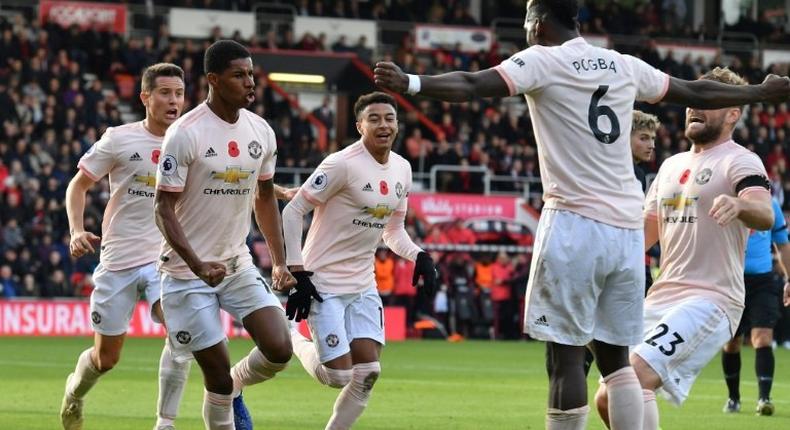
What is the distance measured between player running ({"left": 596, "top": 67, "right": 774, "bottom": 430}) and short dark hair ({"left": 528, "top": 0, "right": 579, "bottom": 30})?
4.46 feet

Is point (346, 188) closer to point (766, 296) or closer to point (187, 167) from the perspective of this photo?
point (187, 167)

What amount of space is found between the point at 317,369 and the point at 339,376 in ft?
1.07

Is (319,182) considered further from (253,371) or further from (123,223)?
(123,223)

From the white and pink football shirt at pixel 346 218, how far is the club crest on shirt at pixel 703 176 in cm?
253

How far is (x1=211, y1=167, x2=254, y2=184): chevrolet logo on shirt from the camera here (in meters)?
9.24

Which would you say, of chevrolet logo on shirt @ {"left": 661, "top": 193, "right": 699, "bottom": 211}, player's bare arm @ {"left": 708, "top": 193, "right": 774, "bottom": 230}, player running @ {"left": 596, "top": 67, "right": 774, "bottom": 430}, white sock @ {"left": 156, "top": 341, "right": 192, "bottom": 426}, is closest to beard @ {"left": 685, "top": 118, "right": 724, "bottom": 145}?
player running @ {"left": 596, "top": 67, "right": 774, "bottom": 430}

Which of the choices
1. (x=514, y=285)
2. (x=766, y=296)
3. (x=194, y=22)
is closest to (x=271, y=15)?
(x=194, y=22)

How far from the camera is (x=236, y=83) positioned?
9312 mm

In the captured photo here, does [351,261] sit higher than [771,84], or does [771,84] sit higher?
[771,84]

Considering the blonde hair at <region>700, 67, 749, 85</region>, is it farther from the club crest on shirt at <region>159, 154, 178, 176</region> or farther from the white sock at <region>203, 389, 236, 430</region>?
the white sock at <region>203, 389, 236, 430</region>

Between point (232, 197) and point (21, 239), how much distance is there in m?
19.9

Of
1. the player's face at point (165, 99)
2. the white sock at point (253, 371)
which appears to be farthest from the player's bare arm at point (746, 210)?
the player's face at point (165, 99)

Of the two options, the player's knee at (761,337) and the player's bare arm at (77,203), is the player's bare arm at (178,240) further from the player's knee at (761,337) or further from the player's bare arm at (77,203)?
the player's knee at (761,337)

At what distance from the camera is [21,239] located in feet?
93.1
